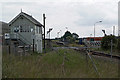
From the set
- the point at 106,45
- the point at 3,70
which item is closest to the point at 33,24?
the point at 106,45

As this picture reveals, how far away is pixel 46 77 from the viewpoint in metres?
7.82

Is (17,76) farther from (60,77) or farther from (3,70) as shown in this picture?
(60,77)

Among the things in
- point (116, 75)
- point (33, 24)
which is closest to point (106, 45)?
point (33, 24)

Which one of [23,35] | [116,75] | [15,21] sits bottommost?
[116,75]

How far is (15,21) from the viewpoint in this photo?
33750 mm

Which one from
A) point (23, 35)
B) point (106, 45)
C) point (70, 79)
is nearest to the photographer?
point (70, 79)

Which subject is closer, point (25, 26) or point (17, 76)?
point (17, 76)

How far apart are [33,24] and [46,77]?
1035 inches

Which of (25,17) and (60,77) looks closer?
(60,77)

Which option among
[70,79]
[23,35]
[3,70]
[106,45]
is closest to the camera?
[70,79]

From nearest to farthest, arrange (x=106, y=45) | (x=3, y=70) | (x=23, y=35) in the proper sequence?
1. (x=3, y=70)
2. (x=23, y=35)
3. (x=106, y=45)

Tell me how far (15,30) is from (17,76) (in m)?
26.6

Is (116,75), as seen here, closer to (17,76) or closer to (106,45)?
(17,76)

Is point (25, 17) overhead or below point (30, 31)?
overhead
